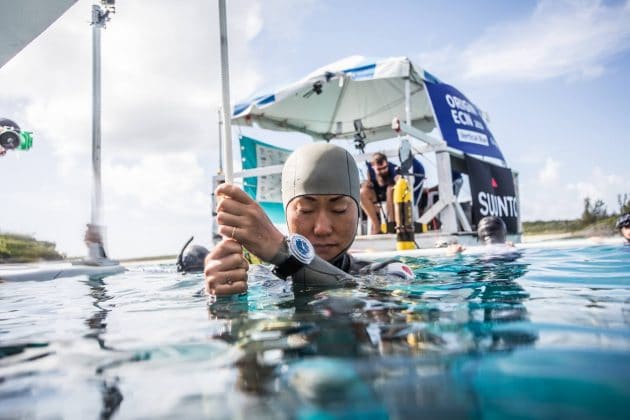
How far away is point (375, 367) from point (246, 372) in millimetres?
273

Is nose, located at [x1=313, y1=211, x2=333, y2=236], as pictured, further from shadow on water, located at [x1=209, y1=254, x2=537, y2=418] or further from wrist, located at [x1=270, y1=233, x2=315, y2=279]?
shadow on water, located at [x1=209, y1=254, x2=537, y2=418]

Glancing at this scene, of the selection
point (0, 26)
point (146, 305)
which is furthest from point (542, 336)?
point (0, 26)

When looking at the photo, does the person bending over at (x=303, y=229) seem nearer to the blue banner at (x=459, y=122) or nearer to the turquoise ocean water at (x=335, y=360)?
the turquoise ocean water at (x=335, y=360)

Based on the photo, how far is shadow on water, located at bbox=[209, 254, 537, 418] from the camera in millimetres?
665

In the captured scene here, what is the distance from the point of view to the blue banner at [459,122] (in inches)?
344

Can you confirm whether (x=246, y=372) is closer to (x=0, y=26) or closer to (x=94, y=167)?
(x=0, y=26)

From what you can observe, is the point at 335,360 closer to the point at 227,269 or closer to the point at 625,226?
the point at 227,269

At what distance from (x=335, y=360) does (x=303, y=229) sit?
66.0 inches

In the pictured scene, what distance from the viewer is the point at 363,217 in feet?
35.4

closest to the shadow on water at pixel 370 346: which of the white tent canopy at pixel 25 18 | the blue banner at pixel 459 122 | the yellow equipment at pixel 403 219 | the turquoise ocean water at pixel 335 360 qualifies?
the turquoise ocean water at pixel 335 360

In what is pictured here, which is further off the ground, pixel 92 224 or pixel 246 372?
pixel 92 224

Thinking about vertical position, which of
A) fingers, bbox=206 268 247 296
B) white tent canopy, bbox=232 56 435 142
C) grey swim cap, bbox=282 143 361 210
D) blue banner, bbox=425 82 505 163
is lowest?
fingers, bbox=206 268 247 296

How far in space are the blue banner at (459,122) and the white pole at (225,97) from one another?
7.04 metres

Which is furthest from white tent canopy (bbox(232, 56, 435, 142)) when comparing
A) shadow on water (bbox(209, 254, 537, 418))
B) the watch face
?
shadow on water (bbox(209, 254, 537, 418))
